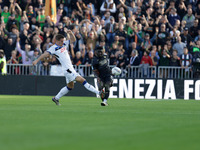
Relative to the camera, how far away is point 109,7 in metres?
28.6

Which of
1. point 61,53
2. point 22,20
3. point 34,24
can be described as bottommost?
point 61,53

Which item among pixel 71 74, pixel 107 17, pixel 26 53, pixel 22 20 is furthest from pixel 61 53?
pixel 22 20

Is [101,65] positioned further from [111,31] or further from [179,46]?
[111,31]

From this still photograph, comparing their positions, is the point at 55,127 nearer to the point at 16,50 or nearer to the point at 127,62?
the point at 127,62

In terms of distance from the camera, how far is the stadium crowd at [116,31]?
84.7 ft

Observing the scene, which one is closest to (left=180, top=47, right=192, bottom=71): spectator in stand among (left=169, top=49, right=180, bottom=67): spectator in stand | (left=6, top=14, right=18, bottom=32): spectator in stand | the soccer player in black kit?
(left=169, top=49, right=180, bottom=67): spectator in stand

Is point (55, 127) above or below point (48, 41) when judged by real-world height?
below

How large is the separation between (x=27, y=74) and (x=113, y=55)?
519 centimetres

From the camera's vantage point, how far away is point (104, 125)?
9930 millimetres

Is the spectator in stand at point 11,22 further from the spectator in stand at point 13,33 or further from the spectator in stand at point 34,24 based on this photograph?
the spectator in stand at point 34,24

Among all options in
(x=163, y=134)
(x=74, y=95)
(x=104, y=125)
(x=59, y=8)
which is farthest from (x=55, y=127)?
(x=59, y=8)

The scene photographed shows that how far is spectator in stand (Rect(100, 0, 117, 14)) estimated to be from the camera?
2852 cm

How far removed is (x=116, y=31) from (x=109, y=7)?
2383 millimetres

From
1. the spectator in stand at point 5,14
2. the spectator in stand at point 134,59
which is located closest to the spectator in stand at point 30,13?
the spectator in stand at point 5,14
